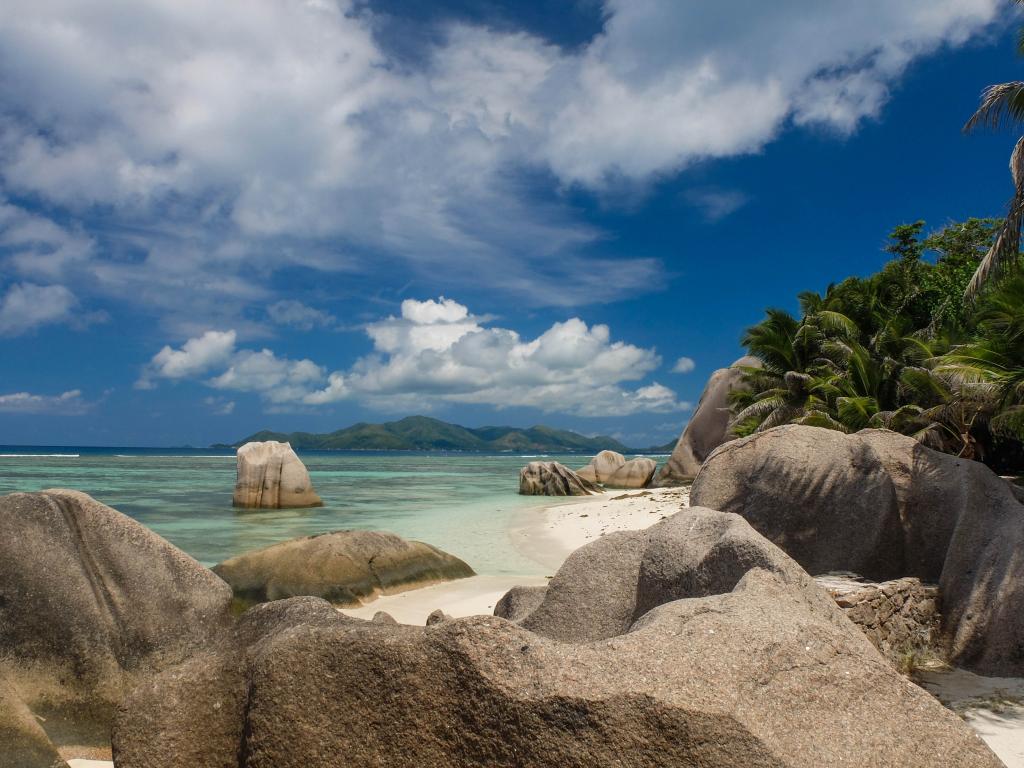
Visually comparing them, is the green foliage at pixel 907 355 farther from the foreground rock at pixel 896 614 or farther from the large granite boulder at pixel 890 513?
the foreground rock at pixel 896 614

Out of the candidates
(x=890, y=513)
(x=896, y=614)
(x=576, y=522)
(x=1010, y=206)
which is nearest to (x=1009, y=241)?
(x=1010, y=206)

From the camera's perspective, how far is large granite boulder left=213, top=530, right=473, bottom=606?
10.4 metres

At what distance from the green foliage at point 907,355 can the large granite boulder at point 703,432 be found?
626 cm

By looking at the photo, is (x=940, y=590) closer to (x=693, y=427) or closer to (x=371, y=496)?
(x=371, y=496)

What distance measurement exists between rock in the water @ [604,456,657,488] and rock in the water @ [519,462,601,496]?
5.51 meters

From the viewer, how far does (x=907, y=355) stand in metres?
22.7

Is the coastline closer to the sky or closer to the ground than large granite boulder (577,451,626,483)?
closer to the ground

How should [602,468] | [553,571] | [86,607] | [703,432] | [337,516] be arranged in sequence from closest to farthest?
[86,607] → [553,571] → [337,516] → [703,432] → [602,468]

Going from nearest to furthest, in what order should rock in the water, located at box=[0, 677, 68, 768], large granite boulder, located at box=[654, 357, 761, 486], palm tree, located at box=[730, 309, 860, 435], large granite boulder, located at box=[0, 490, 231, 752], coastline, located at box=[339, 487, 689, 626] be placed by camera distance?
rock in the water, located at box=[0, 677, 68, 768]
large granite boulder, located at box=[0, 490, 231, 752]
coastline, located at box=[339, 487, 689, 626]
palm tree, located at box=[730, 309, 860, 435]
large granite boulder, located at box=[654, 357, 761, 486]

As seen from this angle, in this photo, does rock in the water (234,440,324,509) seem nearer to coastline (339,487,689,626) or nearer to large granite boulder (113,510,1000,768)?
coastline (339,487,689,626)

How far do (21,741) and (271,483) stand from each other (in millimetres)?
22581

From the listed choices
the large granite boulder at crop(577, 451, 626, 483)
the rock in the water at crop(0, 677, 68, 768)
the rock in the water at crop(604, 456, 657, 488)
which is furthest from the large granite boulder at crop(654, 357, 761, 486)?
the rock in the water at crop(0, 677, 68, 768)

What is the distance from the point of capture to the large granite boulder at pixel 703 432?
3866 cm

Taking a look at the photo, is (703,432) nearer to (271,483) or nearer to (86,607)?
(271,483)
